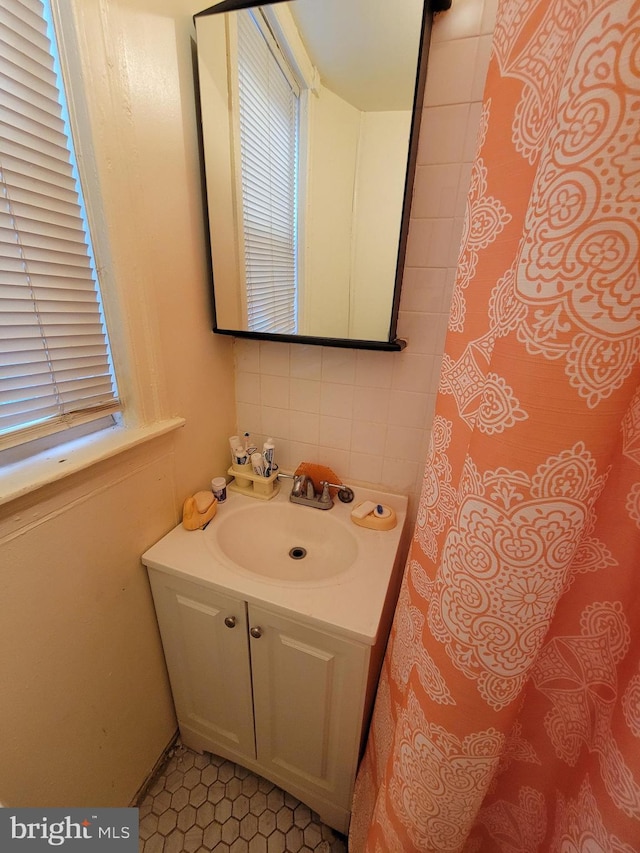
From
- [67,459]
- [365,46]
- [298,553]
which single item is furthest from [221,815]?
[365,46]

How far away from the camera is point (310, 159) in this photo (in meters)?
0.84

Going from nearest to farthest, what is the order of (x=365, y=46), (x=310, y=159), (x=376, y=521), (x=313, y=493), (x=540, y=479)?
(x=540, y=479) → (x=365, y=46) → (x=310, y=159) → (x=376, y=521) → (x=313, y=493)

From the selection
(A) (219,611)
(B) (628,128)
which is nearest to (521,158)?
(B) (628,128)

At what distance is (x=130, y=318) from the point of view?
2.38ft

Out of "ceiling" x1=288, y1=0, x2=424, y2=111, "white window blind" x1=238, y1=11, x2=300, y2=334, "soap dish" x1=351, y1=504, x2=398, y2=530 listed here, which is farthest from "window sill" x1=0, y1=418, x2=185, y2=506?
"ceiling" x1=288, y1=0, x2=424, y2=111

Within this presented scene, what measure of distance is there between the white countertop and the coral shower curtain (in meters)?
0.15

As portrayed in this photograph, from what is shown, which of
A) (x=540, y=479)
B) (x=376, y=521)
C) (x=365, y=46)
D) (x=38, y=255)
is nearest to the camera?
(x=540, y=479)

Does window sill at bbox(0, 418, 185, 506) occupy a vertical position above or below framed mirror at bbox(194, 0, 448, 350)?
below

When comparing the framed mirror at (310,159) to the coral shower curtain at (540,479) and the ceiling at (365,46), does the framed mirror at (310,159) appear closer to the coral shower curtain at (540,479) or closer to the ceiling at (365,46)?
the ceiling at (365,46)

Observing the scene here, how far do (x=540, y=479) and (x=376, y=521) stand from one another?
2.28 feet

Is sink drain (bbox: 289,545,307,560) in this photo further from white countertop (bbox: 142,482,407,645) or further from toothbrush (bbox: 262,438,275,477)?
toothbrush (bbox: 262,438,275,477)

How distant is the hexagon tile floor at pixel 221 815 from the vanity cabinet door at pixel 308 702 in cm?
13

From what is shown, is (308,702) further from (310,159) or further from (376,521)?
(310,159)

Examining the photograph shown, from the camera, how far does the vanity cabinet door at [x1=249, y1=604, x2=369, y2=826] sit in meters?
0.74
